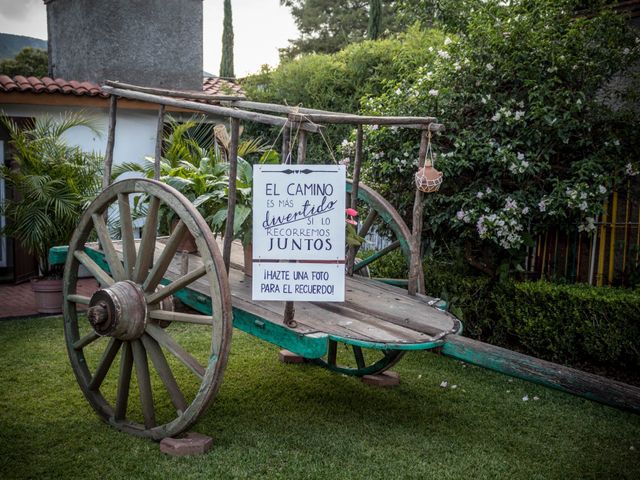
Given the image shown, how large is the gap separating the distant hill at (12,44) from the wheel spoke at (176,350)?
55.7ft

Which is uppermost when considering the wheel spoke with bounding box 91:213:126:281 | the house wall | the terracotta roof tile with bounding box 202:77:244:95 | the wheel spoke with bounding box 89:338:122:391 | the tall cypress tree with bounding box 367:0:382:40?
the tall cypress tree with bounding box 367:0:382:40

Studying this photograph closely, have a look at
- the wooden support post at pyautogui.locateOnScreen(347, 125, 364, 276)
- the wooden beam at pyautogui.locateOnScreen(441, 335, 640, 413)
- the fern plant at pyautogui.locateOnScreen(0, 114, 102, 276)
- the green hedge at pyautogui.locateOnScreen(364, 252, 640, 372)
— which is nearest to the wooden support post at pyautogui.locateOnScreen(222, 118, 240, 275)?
the wooden support post at pyautogui.locateOnScreen(347, 125, 364, 276)

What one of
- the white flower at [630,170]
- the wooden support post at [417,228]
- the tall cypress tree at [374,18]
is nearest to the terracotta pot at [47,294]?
the wooden support post at [417,228]

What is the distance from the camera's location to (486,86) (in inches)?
218

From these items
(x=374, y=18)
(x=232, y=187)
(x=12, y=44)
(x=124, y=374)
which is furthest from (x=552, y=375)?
(x=12, y=44)

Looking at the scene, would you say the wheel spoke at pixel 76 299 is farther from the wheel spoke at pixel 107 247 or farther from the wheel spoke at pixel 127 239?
the wheel spoke at pixel 127 239

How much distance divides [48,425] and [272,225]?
1.96m

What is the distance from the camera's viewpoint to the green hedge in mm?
4859

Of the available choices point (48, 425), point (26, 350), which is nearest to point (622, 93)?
point (48, 425)

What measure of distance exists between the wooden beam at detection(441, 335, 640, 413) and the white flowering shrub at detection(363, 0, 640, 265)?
2.45m

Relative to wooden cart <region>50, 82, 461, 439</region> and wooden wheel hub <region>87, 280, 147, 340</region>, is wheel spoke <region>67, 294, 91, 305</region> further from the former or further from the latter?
wooden wheel hub <region>87, 280, 147, 340</region>

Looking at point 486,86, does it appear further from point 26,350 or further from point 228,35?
point 228,35

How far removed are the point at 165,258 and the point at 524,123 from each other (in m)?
3.23

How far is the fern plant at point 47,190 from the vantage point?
691 centimetres
